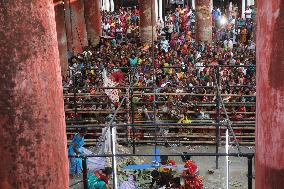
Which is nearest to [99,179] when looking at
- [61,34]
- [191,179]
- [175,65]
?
[191,179]

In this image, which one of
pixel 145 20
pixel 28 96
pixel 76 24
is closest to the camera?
pixel 28 96

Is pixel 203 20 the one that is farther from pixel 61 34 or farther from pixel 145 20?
pixel 61 34

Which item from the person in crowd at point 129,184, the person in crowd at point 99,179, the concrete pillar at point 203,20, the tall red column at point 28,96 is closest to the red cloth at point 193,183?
the person in crowd at point 129,184

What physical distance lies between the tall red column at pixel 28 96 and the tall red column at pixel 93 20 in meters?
19.6

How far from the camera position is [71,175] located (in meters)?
8.84

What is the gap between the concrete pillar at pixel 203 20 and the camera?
19.4 metres

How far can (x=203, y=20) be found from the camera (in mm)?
19562

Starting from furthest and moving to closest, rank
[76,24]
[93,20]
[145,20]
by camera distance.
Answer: [93,20] < [145,20] < [76,24]

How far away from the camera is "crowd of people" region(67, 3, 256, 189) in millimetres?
10961

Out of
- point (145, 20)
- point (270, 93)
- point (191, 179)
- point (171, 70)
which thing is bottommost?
point (191, 179)

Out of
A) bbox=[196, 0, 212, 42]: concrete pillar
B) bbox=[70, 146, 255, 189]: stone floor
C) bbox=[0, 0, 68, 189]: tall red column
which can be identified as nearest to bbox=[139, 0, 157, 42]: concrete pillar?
bbox=[196, 0, 212, 42]: concrete pillar

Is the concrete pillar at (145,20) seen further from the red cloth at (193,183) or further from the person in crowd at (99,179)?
the red cloth at (193,183)

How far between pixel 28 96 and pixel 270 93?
5.08 ft

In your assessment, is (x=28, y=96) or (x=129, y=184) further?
(x=129, y=184)
